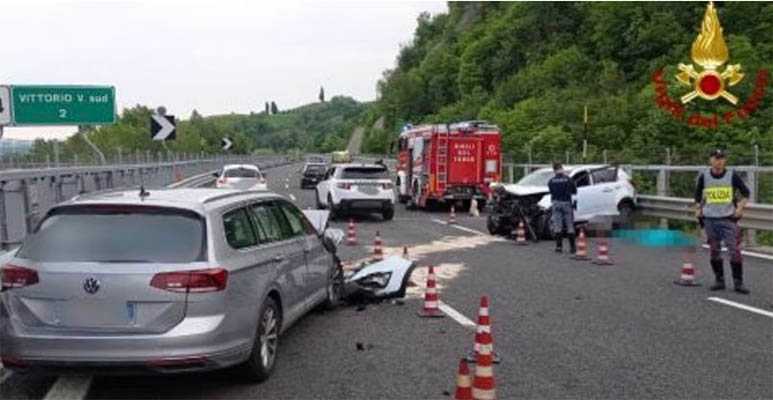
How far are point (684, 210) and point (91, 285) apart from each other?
15302 millimetres

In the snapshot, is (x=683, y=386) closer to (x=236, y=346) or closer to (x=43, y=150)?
(x=236, y=346)

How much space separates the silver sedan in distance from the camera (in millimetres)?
5996

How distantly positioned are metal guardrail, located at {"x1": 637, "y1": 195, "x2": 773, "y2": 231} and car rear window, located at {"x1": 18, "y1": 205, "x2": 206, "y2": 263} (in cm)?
1229

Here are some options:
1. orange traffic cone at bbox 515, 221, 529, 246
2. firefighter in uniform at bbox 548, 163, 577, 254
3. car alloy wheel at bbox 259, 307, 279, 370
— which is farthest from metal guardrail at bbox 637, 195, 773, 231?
car alloy wheel at bbox 259, 307, 279, 370

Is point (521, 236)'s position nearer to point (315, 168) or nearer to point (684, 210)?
point (684, 210)

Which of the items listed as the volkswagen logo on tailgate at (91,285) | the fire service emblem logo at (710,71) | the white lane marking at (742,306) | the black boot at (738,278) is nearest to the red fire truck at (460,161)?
the black boot at (738,278)

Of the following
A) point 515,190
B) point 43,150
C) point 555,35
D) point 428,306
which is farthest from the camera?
point 555,35

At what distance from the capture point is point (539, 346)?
316 inches

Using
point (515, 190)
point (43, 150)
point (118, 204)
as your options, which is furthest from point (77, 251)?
point (43, 150)

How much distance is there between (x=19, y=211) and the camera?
11.7 metres

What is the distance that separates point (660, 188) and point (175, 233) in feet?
55.6

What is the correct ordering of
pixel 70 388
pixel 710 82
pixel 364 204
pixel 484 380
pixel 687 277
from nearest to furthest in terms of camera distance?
pixel 484 380 → pixel 70 388 → pixel 687 277 → pixel 364 204 → pixel 710 82

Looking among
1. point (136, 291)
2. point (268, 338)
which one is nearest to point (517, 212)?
point (268, 338)

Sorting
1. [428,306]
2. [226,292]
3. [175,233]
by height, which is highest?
[175,233]
